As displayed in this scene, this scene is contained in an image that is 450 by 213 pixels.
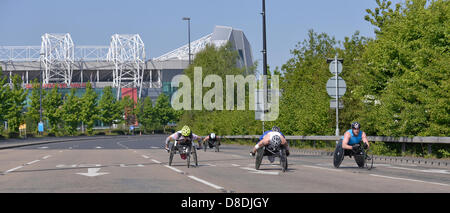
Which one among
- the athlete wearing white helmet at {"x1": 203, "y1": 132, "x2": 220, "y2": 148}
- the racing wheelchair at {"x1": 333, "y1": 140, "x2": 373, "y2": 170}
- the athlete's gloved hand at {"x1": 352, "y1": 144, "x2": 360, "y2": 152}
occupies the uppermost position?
the athlete's gloved hand at {"x1": 352, "y1": 144, "x2": 360, "y2": 152}

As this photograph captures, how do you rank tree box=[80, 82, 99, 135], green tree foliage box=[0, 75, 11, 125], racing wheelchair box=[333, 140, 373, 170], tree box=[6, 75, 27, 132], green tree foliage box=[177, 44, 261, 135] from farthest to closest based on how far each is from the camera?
tree box=[80, 82, 99, 135], tree box=[6, 75, 27, 132], green tree foliage box=[0, 75, 11, 125], green tree foliage box=[177, 44, 261, 135], racing wheelchair box=[333, 140, 373, 170]

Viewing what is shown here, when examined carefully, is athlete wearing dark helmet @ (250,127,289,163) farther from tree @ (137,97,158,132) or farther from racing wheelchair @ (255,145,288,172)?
tree @ (137,97,158,132)

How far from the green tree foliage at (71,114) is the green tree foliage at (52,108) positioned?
1.24 m

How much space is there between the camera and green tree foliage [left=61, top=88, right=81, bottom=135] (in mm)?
104250

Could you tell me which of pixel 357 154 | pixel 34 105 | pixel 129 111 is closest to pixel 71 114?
pixel 34 105

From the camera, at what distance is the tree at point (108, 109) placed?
377ft

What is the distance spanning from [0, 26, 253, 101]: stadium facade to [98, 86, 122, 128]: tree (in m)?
17.7

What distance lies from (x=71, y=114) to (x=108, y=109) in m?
12.5

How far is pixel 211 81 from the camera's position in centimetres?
6450

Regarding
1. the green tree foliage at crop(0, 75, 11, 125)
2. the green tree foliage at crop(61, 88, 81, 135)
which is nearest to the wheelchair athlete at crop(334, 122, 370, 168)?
the green tree foliage at crop(0, 75, 11, 125)

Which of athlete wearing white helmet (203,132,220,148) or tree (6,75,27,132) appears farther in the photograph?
tree (6,75,27,132)

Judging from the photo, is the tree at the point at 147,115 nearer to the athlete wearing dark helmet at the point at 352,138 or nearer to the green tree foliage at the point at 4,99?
the green tree foliage at the point at 4,99

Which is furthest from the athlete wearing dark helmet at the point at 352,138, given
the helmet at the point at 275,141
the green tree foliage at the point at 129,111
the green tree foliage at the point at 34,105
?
the green tree foliage at the point at 129,111
